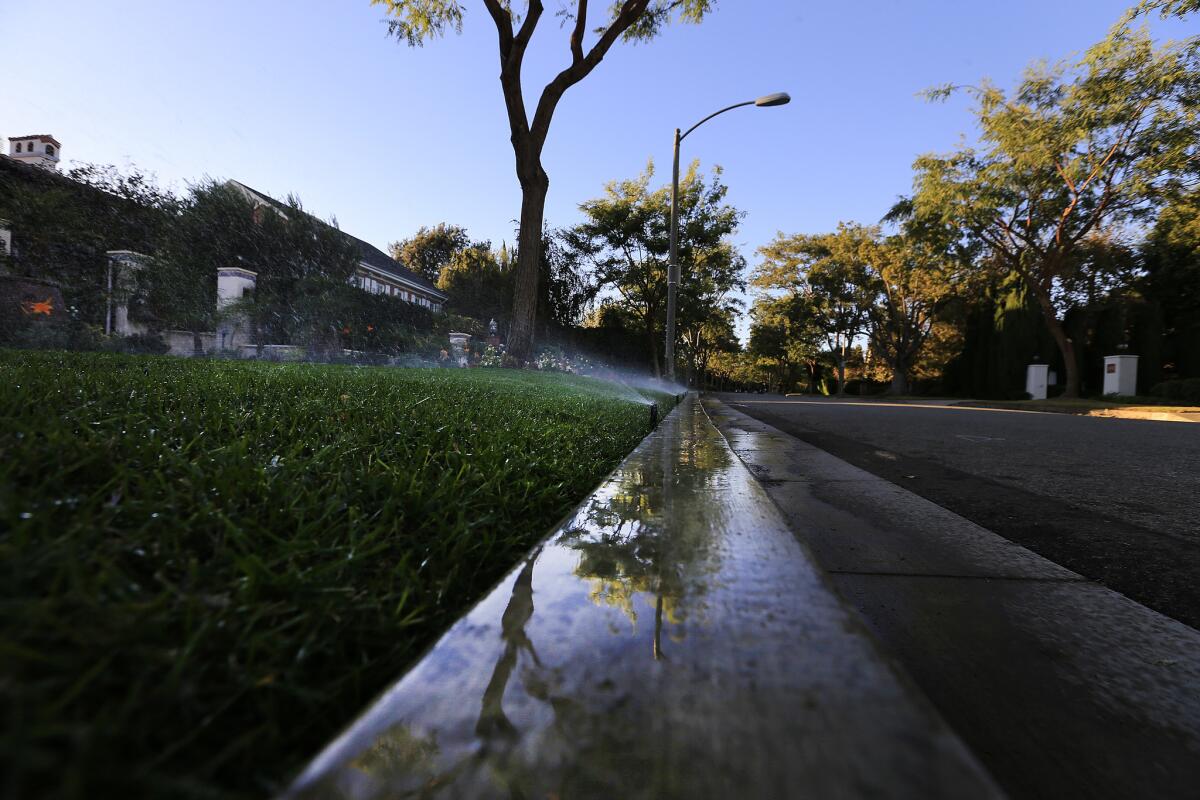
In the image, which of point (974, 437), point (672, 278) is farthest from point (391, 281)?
point (974, 437)

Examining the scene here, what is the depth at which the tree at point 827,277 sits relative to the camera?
1226 inches

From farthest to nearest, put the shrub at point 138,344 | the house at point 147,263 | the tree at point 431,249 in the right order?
1. the tree at point 431,249
2. the house at point 147,263
3. the shrub at point 138,344

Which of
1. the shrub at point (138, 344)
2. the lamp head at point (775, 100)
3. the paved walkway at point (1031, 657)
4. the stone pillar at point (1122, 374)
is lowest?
the paved walkway at point (1031, 657)

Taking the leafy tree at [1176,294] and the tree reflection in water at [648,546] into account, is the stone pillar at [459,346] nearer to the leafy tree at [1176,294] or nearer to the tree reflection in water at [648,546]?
the tree reflection in water at [648,546]

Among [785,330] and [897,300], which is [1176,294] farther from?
[785,330]

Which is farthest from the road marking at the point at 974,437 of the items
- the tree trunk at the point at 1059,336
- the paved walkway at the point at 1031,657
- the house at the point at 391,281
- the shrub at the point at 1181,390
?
the house at the point at 391,281

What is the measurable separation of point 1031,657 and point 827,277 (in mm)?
34110

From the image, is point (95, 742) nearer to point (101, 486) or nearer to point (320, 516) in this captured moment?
point (320, 516)

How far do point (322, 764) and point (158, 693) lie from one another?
0.80ft

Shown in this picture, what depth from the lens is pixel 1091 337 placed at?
24969 millimetres

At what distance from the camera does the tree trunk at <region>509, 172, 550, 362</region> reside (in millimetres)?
12266

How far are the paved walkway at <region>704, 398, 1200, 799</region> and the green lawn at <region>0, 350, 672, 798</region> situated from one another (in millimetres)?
1082

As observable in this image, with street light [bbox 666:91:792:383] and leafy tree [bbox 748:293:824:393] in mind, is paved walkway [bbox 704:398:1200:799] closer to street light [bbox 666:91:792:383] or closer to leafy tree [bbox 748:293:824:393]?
street light [bbox 666:91:792:383]

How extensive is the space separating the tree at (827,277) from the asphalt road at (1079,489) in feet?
86.2
